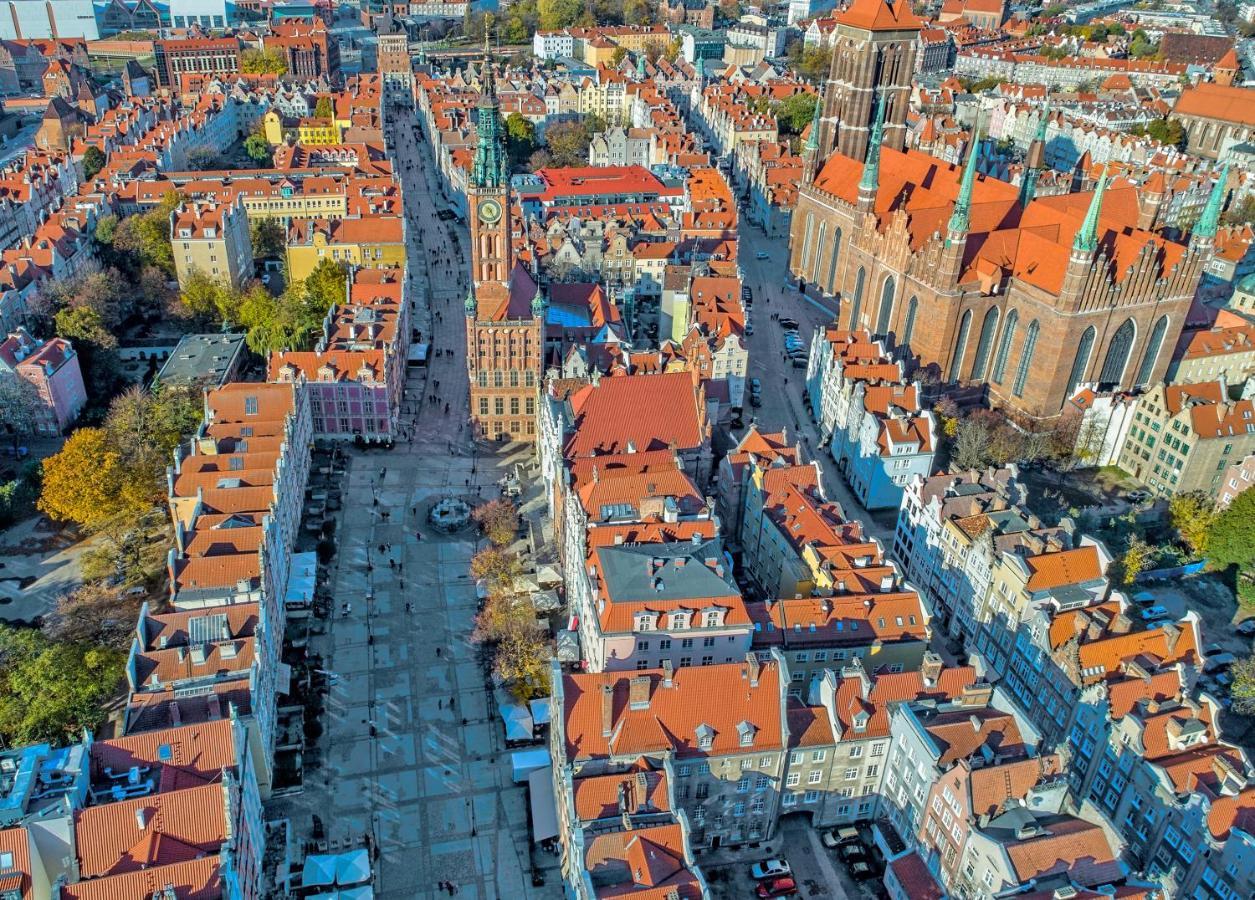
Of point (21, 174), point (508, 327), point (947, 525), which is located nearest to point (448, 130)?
point (21, 174)

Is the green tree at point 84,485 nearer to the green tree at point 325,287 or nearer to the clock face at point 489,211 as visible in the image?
the green tree at point 325,287

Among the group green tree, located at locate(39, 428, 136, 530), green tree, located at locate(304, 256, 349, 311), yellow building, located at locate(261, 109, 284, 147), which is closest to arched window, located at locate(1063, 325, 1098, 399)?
green tree, located at locate(304, 256, 349, 311)

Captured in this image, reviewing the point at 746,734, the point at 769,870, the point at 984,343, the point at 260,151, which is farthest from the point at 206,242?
the point at 769,870

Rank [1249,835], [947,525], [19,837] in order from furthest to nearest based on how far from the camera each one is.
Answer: [947,525] → [1249,835] → [19,837]

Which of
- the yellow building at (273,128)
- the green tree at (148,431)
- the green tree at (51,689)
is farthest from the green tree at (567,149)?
the green tree at (51,689)

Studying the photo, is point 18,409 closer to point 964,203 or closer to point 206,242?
point 206,242

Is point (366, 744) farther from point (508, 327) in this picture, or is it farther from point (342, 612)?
point (508, 327)

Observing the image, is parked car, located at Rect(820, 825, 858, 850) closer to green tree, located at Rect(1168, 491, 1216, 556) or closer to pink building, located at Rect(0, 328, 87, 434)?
green tree, located at Rect(1168, 491, 1216, 556)
